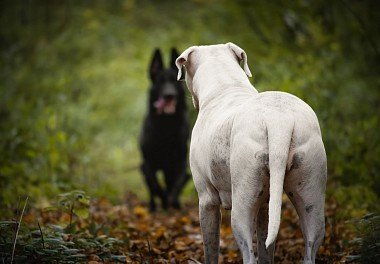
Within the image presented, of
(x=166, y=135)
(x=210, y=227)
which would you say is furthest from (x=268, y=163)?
(x=166, y=135)

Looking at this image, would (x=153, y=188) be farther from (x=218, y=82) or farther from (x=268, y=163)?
(x=268, y=163)

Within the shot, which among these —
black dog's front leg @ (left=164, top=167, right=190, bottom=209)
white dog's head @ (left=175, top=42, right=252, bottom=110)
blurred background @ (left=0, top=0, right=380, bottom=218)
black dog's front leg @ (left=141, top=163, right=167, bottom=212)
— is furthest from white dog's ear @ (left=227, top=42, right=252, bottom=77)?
black dog's front leg @ (left=141, top=163, right=167, bottom=212)

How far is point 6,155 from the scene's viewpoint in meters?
7.95

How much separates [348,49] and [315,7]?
2.12 m

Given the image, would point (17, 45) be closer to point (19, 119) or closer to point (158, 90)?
point (19, 119)

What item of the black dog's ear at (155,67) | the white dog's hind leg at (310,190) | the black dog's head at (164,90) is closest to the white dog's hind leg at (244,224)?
the white dog's hind leg at (310,190)

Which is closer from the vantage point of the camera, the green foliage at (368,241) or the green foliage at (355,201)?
the green foliage at (368,241)

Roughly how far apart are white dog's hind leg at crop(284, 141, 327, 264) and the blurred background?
214 cm

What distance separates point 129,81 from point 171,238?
11159mm

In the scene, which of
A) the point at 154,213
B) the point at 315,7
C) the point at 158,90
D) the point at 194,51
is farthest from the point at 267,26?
the point at 194,51

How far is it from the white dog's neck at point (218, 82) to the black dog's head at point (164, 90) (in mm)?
4728

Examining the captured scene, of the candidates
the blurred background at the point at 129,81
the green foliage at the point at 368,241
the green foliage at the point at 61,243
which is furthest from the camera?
the blurred background at the point at 129,81

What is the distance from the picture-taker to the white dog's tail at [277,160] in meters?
2.82

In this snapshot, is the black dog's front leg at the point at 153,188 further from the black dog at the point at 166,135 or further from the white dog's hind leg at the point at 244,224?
the white dog's hind leg at the point at 244,224
